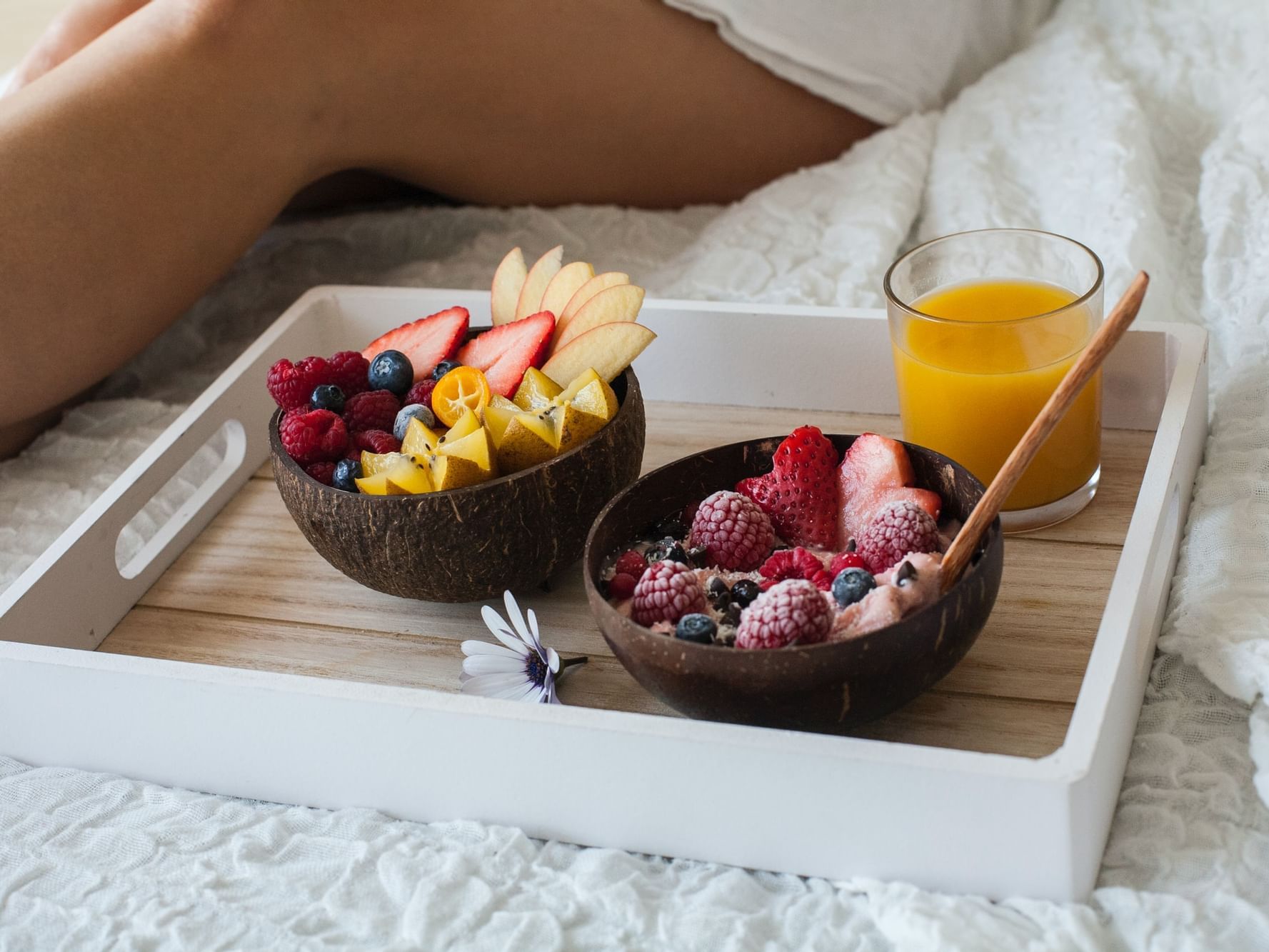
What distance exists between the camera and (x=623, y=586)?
0.85 m

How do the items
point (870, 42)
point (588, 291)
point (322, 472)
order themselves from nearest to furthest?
point (322, 472) → point (588, 291) → point (870, 42)

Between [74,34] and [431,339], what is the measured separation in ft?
3.10

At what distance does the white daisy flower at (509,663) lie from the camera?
0.92 meters

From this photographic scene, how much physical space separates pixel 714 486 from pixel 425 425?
0.70ft

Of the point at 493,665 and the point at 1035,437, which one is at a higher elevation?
the point at 1035,437

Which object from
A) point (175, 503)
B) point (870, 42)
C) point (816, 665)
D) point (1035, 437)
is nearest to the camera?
point (816, 665)

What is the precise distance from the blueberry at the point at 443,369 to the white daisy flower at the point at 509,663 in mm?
208

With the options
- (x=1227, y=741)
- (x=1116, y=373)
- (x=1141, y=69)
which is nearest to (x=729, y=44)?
(x=1141, y=69)

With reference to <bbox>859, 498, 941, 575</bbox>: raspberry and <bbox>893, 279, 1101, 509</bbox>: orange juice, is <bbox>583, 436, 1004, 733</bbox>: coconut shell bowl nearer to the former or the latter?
Answer: <bbox>859, 498, 941, 575</bbox>: raspberry

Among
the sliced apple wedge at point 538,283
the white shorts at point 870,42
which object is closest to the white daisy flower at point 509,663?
the sliced apple wedge at point 538,283

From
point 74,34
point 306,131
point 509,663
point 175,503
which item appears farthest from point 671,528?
point 74,34

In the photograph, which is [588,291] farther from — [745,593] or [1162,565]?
[1162,565]

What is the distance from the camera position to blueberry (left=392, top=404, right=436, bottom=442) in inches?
38.5

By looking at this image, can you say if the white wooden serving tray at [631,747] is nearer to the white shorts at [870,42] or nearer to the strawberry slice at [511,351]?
the strawberry slice at [511,351]
